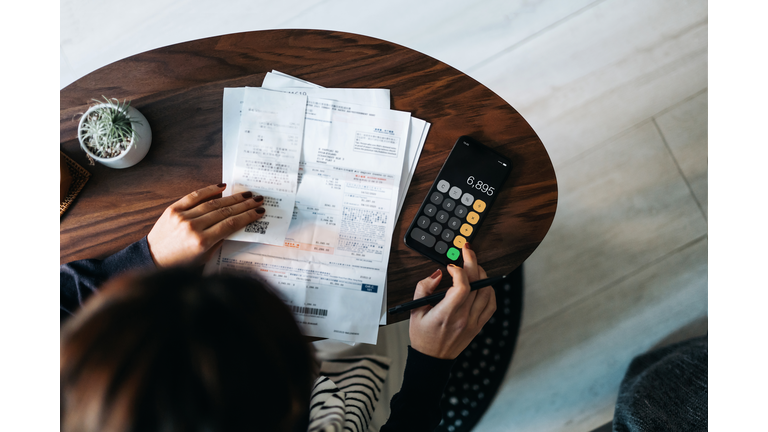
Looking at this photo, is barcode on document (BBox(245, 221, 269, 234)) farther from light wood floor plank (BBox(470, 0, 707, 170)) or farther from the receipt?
light wood floor plank (BBox(470, 0, 707, 170))

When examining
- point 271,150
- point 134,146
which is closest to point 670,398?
point 271,150

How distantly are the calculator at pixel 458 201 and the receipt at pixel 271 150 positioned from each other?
22 cm

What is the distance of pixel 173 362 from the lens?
0.41 m

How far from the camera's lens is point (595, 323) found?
116cm

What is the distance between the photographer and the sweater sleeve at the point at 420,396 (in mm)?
691

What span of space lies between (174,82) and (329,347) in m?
0.60

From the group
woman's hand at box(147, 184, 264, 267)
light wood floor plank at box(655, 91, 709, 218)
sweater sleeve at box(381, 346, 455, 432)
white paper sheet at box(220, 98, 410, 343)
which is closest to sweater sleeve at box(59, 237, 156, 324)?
woman's hand at box(147, 184, 264, 267)

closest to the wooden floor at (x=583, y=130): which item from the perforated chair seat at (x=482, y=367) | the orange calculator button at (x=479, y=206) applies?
the perforated chair seat at (x=482, y=367)

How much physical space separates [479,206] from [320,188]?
0.27m

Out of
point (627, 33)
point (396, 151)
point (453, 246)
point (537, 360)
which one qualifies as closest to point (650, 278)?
point (537, 360)

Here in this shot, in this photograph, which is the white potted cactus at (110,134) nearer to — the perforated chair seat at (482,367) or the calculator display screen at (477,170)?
the calculator display screen at (477,170)

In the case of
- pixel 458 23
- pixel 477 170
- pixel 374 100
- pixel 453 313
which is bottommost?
pixel 453 313

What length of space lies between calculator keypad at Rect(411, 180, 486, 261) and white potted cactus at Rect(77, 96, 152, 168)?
1.52 ft

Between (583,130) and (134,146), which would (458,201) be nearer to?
(134,146)
